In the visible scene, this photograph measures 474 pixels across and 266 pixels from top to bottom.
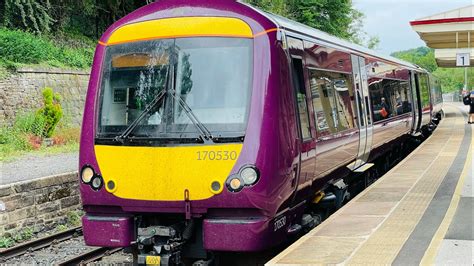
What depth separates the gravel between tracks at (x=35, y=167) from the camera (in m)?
12.0

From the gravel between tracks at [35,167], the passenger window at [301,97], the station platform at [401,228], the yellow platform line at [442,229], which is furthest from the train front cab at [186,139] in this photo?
the gravel between tracks at [35,167]

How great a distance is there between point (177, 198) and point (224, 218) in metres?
0.47

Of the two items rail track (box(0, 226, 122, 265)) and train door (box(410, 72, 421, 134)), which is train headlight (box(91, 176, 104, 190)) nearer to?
rail track (box(0, 226, 122, 265))

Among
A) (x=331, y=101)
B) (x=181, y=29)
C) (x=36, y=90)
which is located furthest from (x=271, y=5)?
(x=181, y=29)

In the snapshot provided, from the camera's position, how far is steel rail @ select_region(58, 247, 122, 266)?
8.06 metres

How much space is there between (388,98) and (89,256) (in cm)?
678

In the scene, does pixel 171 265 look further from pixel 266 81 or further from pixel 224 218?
pixel 266 81

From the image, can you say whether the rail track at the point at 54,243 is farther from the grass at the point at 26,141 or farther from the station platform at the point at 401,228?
the grass at the point at 26,141

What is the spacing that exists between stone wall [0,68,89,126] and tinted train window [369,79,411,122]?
12.2 meters

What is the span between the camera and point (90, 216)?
5.98 meters

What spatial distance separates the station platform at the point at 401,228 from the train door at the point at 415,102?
6931 millimetres

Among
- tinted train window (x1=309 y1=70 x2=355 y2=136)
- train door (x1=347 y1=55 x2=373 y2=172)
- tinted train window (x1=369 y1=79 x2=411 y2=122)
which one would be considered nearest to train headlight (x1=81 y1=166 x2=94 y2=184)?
tinted train window (x1=309 y1=70 x2=355 y2=136)

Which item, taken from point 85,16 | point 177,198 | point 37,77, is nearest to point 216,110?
point 177,198

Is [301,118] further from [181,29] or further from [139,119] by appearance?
[139,119]
